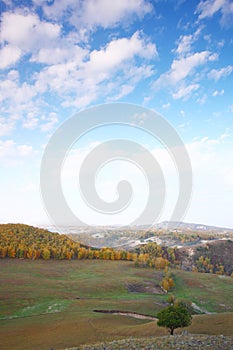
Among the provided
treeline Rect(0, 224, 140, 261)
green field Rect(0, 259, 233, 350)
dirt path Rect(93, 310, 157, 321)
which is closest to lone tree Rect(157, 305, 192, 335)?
green field Rect(0, 259, 233, 350)

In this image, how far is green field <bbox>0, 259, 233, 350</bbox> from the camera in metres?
41.6

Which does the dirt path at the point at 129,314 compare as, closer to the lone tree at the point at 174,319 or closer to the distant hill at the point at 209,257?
the lone tree at the point at 174,319

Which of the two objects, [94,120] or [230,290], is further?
[230,290]

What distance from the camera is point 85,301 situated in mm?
71250

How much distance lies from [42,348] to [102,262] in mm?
118416

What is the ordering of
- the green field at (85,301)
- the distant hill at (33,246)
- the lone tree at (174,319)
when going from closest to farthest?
the lone tree at (174,319)
the green field at (85,301)
the distant hill at (33,246)

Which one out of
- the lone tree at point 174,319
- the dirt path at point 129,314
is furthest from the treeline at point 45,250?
the lone tree at point 174,319

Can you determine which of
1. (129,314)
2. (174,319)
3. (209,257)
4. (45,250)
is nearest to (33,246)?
(45,250)

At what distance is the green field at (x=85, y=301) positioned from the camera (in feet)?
136

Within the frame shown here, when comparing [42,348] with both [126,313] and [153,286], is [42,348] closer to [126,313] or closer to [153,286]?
[126,313]

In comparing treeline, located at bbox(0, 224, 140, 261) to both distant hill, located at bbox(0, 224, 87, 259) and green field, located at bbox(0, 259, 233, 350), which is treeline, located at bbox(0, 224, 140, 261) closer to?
distant hill, located at bbox(0, 224, 87, 259)

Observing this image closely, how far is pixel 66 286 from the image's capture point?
9350 centimetres

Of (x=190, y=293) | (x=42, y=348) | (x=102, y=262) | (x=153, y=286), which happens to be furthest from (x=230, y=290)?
(x=42, y=348)

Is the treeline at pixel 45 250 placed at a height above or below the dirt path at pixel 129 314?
above
